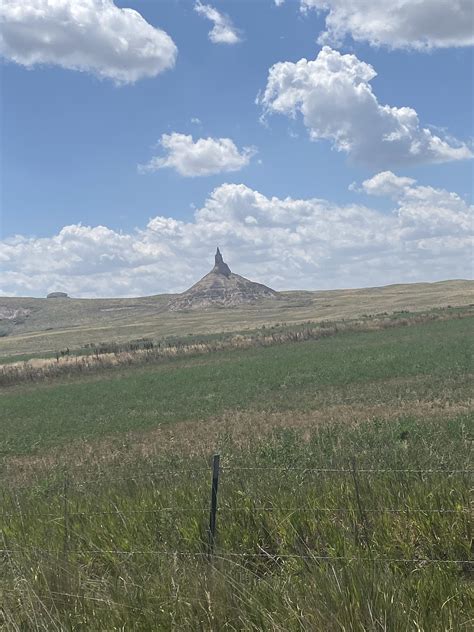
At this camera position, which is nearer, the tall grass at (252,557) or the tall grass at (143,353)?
the tall grass at (252,557)

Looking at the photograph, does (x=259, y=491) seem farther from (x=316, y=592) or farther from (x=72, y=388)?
(x=72, y=388)

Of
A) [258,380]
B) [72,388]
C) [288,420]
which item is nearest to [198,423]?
[288,420]

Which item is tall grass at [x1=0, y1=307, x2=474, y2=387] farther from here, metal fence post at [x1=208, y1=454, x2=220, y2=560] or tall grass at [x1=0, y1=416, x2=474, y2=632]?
metal fence post at [x1=208, y1=454, x2=220, y2=560]

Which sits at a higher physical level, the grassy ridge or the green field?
the green field

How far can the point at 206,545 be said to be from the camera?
575 centimetres

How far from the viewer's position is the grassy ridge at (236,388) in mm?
23688

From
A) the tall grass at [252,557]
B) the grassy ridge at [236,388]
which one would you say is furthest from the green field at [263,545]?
the grassy ridge at [236,388]

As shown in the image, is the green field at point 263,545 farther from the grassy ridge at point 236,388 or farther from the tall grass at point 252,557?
the grassy ridge at point 236,388

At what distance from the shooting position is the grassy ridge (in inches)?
933

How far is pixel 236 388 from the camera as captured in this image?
30594 mm

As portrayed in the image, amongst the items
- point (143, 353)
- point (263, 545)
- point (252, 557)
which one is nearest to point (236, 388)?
point (263, 545)

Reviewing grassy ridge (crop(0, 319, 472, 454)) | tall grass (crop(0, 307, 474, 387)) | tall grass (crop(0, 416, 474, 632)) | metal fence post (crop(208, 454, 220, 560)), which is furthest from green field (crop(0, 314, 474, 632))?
tall grass (crop(0, 307, 474, 387))

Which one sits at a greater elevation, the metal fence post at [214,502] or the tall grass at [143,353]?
the metal fence post at [214,502]

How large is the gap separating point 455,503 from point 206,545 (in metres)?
2.76
